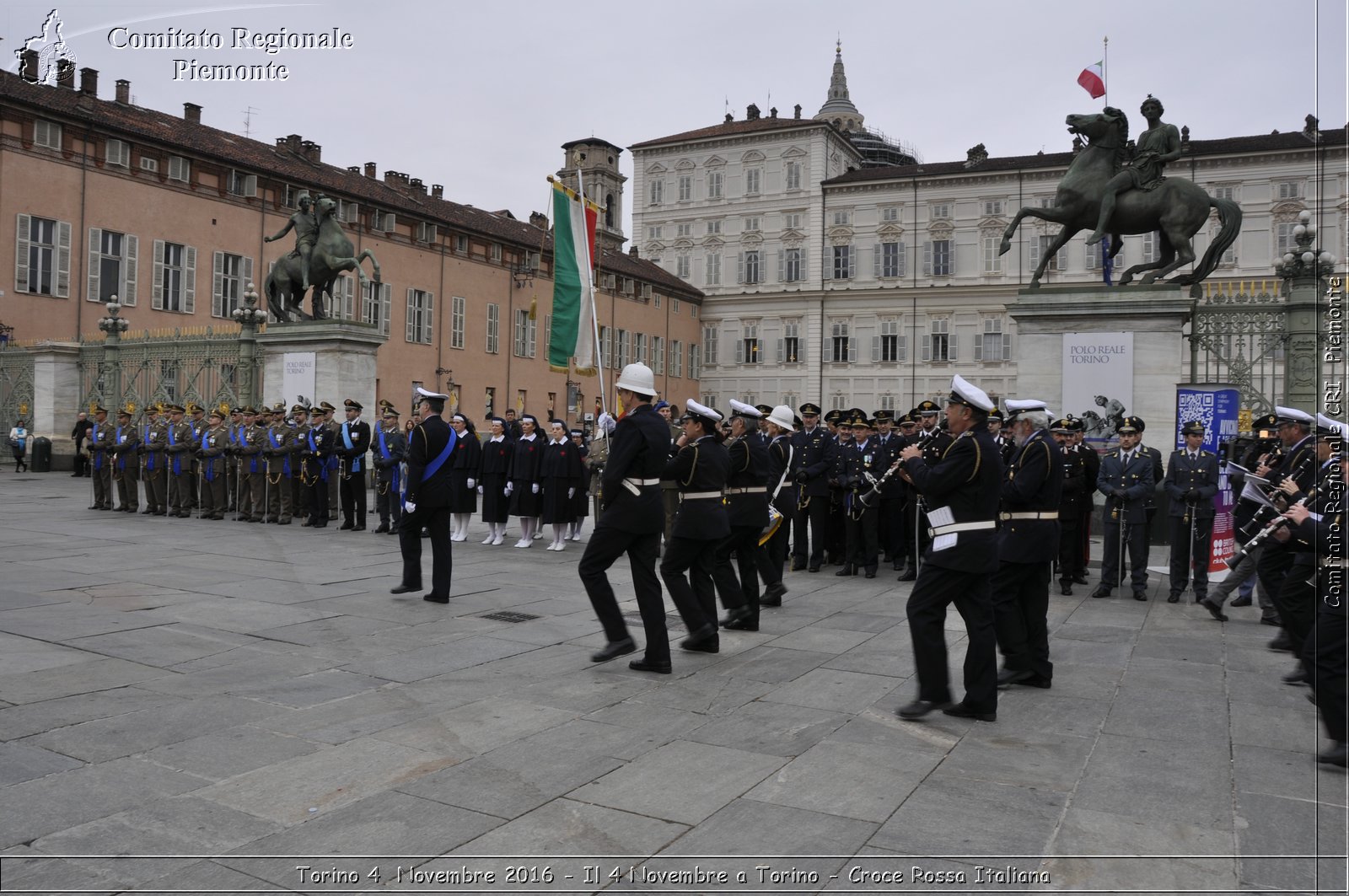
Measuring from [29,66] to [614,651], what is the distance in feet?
103

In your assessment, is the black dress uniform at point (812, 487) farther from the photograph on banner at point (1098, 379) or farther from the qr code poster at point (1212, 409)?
the qr code poster at point (1212, 409)

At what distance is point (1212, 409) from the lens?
588 inches

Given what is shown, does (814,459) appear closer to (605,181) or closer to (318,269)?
(318,269)

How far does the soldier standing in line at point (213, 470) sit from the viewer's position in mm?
16312

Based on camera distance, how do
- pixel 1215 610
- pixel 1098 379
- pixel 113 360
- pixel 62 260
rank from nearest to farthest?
pixel 1215 610
pixel 1098 379
pixel 113 360
pixel 62 260

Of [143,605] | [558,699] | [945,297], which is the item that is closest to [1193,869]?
[558,699]

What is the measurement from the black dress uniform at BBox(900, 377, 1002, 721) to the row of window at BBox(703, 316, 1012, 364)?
48692mm

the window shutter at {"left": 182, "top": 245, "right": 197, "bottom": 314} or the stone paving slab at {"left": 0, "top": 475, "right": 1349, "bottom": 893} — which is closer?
the stone paving slab at {"left": 0, "top": 475, "right": 1349, "bottom": 893}

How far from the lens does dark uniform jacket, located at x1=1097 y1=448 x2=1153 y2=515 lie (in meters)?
10.7

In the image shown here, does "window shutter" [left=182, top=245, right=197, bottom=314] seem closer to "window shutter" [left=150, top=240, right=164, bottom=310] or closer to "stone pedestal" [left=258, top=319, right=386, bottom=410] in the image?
"window shutter" [left=150, top=240, right=164, bottom=310]

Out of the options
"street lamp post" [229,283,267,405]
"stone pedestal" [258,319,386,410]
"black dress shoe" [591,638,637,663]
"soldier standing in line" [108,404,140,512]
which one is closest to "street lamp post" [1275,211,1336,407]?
"black dress shoe" [591,638,637,663]

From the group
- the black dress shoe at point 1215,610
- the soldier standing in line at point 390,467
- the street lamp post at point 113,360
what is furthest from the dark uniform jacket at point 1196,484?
the street lamp post at point 113,360

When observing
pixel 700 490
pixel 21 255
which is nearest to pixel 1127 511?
pixel 700 490

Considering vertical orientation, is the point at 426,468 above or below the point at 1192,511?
above
